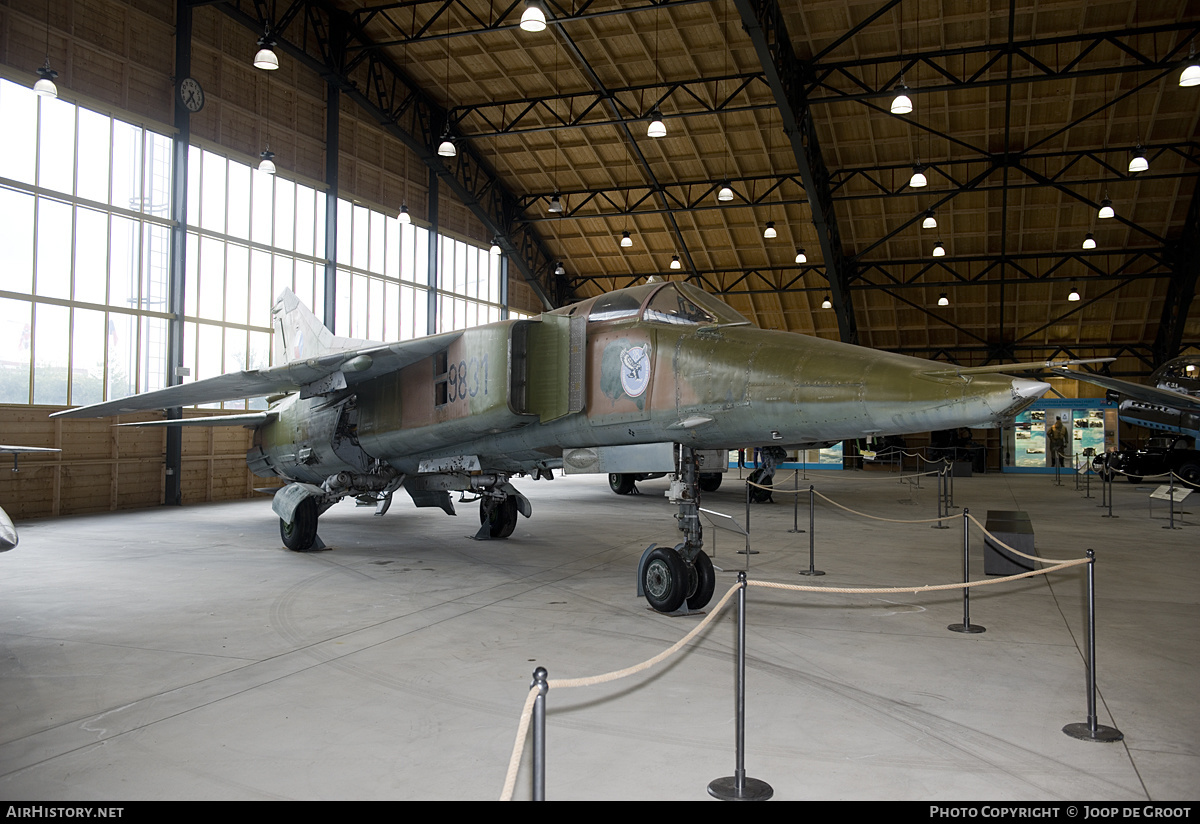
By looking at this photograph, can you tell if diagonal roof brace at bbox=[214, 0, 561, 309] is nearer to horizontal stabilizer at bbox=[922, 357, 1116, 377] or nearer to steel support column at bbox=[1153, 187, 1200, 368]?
horizontal stabilizer at bbox=[922, 357, 1116, 377]

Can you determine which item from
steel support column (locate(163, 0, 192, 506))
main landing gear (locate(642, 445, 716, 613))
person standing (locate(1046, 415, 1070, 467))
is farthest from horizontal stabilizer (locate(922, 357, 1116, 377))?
person standing (locate(1046, 415, 1070, 467))

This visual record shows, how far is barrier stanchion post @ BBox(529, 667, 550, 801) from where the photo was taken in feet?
8.41

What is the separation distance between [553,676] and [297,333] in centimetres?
1021

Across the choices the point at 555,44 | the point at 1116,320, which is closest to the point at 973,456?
the point at 1116,320

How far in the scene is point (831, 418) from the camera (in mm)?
6227

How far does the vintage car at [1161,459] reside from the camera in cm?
2345

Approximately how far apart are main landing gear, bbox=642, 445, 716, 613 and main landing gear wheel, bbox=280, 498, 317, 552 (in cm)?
556

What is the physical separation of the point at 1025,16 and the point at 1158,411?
11.6 metres

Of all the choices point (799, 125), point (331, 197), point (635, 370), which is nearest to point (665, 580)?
point (635, 370)

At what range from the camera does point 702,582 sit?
7348mm

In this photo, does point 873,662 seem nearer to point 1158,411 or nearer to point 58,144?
point 58,144

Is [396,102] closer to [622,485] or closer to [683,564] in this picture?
[622,485]

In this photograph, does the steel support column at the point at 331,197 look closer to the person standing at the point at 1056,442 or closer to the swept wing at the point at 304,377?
the swept wing at the point at 304,377

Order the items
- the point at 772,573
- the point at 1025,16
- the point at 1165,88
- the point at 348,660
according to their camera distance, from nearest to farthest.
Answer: the point at 348,660 → the point at 772,573 → the point at 1025,16 → the point at 1165,88
